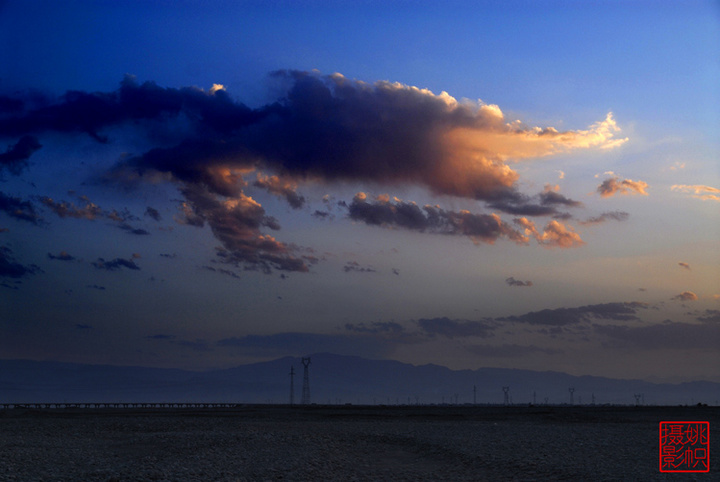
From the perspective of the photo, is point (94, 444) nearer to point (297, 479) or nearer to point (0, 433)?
point (0, 433)

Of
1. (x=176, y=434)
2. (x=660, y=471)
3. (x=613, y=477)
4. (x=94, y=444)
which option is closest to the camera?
(x=613, y=477)

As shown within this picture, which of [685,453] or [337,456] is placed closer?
[685,453]

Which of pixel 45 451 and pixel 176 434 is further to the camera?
pixel 176 434

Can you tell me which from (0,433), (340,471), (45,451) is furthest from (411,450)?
(0,433)

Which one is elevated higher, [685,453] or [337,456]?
[685,453]

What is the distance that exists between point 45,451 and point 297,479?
23205 millimetres

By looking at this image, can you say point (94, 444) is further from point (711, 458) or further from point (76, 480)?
point (711, 458)

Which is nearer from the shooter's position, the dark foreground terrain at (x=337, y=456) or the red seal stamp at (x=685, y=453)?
the dark foreground terrain at (x=337, y=456)

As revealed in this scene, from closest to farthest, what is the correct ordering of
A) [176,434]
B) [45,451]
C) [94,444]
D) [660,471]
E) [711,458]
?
[660,471]
[711,458]
[45,451]
[94,444]
[176,434]

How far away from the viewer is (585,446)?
153ft

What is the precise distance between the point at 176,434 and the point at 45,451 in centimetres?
1691

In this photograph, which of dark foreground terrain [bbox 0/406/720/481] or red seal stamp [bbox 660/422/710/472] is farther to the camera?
red seal stamp [bbox 660/422/710/472]

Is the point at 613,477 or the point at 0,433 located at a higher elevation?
the point at 613,477

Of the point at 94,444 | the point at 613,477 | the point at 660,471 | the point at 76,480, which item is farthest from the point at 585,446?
the point at 94,444
